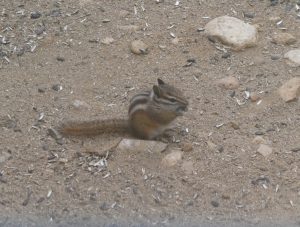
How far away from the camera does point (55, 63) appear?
6523 mm

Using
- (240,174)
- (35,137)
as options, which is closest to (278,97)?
(240,174)

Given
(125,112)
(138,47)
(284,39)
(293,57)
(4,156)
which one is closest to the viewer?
(4,156)

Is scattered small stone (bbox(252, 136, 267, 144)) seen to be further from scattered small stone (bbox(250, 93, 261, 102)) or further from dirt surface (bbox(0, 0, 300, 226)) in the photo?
scattered small stone (bbox(250, 93, 261, 102))

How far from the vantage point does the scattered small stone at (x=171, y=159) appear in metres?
5.52

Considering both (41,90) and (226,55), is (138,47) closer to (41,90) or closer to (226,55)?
(226,55)

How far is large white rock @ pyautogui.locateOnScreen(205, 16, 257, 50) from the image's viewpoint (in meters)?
A: 6.63

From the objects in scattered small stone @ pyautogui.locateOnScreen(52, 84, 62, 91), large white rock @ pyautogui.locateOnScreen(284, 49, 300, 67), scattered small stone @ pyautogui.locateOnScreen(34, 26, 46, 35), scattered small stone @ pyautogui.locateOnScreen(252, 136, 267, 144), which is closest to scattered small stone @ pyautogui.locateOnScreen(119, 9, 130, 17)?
scattered small stone @ pyautogui.locateOnScreen(34, 26, 46, 35)

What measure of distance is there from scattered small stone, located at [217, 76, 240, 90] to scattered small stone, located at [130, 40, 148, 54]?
2.26 feet

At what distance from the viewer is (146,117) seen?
5.64 m

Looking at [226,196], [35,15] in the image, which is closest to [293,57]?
[226,196]

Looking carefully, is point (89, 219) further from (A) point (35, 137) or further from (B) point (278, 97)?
(B) point (278, 97)

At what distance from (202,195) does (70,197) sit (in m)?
0.82

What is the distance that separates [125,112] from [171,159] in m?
0.62

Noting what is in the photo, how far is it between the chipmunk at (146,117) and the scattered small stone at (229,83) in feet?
2.21
